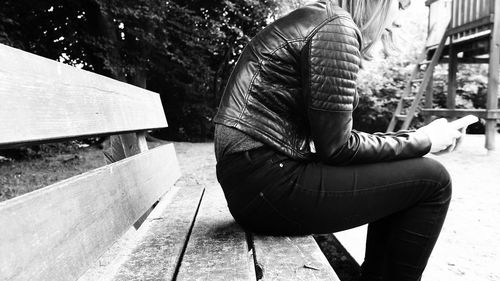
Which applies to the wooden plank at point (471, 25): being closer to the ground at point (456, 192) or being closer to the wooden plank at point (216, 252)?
the ground at point (456, 192)

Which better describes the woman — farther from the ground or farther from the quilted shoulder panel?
the ground

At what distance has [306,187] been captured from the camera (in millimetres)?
1351

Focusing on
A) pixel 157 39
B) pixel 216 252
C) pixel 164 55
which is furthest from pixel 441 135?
pixel 164 55

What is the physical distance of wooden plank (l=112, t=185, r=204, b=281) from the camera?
1.11 m

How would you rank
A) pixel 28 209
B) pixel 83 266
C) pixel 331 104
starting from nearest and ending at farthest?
pixel 28 209 → pixel 83 266 → pixel 331 104

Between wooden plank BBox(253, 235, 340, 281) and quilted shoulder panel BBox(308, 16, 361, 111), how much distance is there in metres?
0.43

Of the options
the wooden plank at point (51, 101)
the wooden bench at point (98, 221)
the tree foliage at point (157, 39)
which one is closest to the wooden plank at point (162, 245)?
the wooden bench at point (98, 221)

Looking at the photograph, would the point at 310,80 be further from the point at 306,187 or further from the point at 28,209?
the point at 28,209

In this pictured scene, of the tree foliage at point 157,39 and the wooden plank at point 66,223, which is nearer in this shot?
the wooden plank at point 66,223

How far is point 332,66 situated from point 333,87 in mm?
63

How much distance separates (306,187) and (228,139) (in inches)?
11.5

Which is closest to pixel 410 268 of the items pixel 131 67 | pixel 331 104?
pixel 331 104

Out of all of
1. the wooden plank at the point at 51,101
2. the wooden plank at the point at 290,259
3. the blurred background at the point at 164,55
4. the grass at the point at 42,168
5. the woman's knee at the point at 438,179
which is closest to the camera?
the wooden plank at the point at 51,101

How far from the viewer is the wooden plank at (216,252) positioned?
1100 millimetres
